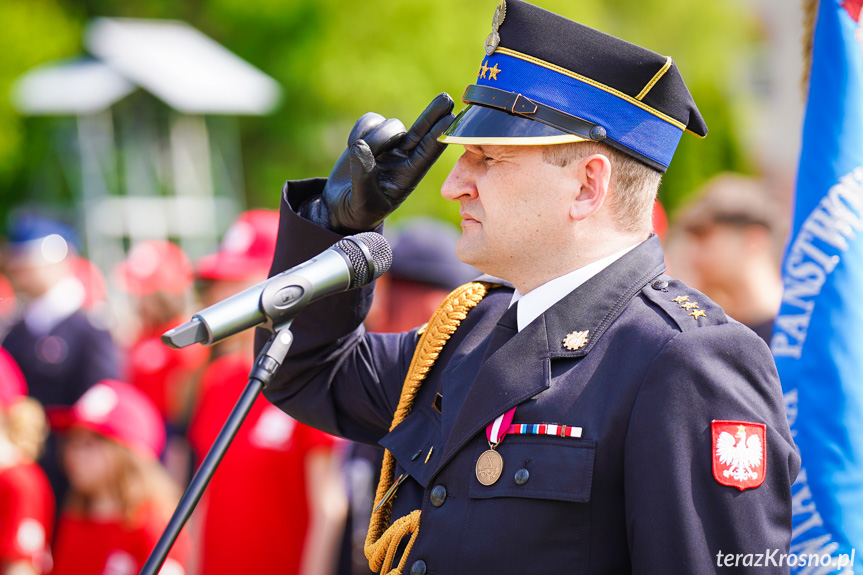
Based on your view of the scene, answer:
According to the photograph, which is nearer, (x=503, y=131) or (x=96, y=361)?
(x=503, y=131)

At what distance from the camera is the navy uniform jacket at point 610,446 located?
160cm

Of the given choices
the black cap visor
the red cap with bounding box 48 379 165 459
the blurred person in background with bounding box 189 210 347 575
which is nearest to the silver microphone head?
the black cap visor

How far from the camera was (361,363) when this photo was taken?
2.35 meters

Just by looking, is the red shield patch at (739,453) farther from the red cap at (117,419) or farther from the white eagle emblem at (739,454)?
the red cap at (117,419)

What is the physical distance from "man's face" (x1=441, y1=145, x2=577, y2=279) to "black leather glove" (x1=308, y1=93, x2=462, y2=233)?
0.17m

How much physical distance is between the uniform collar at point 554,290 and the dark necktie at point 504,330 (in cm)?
2

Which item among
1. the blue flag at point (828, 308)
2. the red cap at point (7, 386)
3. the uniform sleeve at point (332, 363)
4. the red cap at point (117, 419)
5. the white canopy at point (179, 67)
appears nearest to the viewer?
the blue flag at point (828, 308)

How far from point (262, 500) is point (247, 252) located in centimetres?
132

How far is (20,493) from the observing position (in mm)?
4445

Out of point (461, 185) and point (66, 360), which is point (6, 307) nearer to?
point (66, 360)

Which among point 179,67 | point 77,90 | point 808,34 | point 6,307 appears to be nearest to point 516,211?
point 808,34

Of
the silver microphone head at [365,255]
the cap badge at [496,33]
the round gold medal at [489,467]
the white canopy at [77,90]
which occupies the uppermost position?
the white canopy at [77,90]

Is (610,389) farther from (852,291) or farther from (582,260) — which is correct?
(852,291)

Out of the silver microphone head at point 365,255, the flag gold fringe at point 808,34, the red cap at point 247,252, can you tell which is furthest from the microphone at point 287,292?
the red cap at point 247,252
